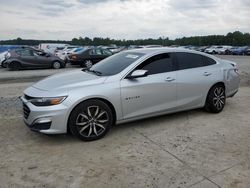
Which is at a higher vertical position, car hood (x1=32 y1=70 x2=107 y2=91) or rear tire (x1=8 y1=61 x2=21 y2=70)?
car hood (x1=32 y1=70 x2=107 y2=91)

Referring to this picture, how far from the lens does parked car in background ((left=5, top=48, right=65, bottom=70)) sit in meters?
19.3

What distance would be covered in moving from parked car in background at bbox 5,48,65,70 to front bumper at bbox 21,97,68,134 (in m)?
15.3

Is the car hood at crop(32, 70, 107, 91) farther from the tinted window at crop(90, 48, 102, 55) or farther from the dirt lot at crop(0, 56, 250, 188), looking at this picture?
the tinted window at crop(90, 48, 102, 55)

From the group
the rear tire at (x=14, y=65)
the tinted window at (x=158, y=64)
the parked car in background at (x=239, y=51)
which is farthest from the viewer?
the parked car in background at (x=239, y=51)

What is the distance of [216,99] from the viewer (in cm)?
703

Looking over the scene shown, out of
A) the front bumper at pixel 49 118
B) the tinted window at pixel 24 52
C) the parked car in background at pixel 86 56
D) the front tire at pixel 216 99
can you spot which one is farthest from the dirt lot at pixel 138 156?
the parked car in background at pixel 86 56

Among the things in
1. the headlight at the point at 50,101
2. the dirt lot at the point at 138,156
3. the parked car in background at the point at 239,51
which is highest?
the headlight at the point at 50,101

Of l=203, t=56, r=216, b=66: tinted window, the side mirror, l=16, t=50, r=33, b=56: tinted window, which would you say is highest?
l=203, t=56, r=216, b=66: tinted window

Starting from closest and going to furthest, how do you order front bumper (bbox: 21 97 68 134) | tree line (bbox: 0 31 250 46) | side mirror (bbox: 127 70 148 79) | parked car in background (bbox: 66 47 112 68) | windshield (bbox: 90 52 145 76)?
front bumper (bbox: 21 97 68 134), side mirror (bbox: 127 70 148 79), windshield (bbox: 90 52 145 76), parked car in background (bbox: 66 47 112 68), tree line (bbox: 0 31 250 46)

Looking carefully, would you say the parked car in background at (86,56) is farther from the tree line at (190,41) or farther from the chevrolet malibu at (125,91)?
the tree line at (190,41)

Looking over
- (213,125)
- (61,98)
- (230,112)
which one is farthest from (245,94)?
(61,98)

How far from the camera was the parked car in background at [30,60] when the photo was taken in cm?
1934

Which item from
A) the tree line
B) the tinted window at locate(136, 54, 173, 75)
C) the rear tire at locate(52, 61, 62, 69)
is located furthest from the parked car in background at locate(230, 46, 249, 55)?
the tinted window at locate(136, 54, 173, 75)

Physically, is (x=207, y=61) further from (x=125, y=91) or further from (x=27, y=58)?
(x=27, y=58)
